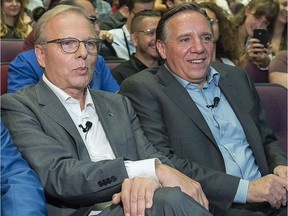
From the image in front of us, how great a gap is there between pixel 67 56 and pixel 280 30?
245 cm

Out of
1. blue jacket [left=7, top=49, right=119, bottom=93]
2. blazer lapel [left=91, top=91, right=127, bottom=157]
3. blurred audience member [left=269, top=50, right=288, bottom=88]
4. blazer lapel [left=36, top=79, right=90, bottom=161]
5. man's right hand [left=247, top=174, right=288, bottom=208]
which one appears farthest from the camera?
blurred audience member [left=269, top=50, right=288, bottom=88]

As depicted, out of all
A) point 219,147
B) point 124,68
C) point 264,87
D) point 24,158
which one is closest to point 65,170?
point 24,158

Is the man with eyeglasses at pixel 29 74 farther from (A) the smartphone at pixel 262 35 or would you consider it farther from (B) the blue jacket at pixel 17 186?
(A) the smartphone at pixel 262 35

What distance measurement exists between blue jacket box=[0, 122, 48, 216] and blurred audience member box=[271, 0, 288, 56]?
2680 mm

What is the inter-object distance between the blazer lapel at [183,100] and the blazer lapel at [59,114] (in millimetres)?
517

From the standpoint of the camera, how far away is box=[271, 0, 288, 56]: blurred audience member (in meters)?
4.14

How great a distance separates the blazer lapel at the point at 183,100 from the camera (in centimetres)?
236

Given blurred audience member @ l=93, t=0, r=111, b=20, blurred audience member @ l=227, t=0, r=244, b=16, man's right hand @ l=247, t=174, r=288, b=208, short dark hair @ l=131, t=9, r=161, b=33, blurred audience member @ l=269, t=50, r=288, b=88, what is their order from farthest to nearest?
blurred audience member @ l=227, t=0, r=244, b=16 < blurred audience member @ l=93, t=0, r=111, b=20 < short dark hair @ l=131, t=9, r=161, b=33 < blurred audience member @ l=269, t=50, r=288, b=88 < man's right hand @ l=247, t=174, r=288, b=208

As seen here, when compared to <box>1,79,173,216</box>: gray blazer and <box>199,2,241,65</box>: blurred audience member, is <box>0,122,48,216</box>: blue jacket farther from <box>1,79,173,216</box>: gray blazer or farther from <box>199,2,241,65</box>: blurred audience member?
<box>199,2,241,65</box>: blurred audience member

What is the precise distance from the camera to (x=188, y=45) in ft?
8.28

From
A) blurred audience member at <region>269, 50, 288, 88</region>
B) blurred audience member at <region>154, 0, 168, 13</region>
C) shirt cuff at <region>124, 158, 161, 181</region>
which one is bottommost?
blurred audience member at <region>154, 0, 168, 13</region>

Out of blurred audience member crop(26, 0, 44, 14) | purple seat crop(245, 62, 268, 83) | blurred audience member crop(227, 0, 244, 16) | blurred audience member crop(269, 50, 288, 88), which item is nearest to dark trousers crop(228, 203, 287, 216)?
blurred audience member crop(269, 50, 288, 88)

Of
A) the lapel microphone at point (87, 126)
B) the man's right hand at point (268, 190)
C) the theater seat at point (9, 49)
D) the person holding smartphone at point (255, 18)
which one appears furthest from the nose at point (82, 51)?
the person holding smartphone at point (255, 18)

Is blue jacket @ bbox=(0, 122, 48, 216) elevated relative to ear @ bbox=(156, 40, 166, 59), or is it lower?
lower
